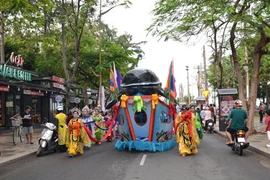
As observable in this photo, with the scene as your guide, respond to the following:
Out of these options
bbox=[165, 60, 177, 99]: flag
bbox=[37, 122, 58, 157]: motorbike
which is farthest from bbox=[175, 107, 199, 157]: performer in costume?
bbox=[37, 122, 58, 157]: motorbike

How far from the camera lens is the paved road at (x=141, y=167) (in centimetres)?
853

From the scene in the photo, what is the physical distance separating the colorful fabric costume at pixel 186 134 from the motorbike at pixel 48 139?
4370 mm

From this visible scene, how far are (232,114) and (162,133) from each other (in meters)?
2.53

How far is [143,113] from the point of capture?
13.0 metres

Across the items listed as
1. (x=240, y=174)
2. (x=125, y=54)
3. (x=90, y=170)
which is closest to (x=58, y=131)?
(x=90, y=170)

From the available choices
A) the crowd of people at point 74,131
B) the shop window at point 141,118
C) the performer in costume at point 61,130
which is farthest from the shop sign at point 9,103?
the shop window at point 141,118

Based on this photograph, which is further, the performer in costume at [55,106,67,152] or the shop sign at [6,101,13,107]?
the shop sign at [6,101,13,107]

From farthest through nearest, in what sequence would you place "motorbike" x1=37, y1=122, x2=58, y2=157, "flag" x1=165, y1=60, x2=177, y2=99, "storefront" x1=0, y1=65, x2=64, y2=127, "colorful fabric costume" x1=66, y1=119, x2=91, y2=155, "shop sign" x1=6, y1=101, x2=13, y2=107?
1. "shop sign" x1=6, y1=101, x2=13, y2=107
2. "storefront" x1=0, y1=65, x2=64, y2=127
3. "flag" x1=165, y1=60, x2=177, y2=99
4. "motorbike" x1=37, y1=122, x2=58, y2=157
5. "colorful fabric costume" x1=66, y1=119, x2=91, y2=155

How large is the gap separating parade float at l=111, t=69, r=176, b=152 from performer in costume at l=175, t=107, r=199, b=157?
0.93 meters

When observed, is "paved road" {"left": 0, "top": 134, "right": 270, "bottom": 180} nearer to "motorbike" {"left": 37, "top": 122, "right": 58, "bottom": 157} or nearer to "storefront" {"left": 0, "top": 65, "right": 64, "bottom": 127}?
"motorbike" {"left": 37, "top": 122, "right": 58, "bottom": 157}

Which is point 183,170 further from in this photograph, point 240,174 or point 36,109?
point 36,109

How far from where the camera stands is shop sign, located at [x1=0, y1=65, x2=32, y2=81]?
21391 millimetres

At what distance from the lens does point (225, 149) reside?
44.3 feet

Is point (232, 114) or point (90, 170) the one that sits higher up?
point (232, 114)
